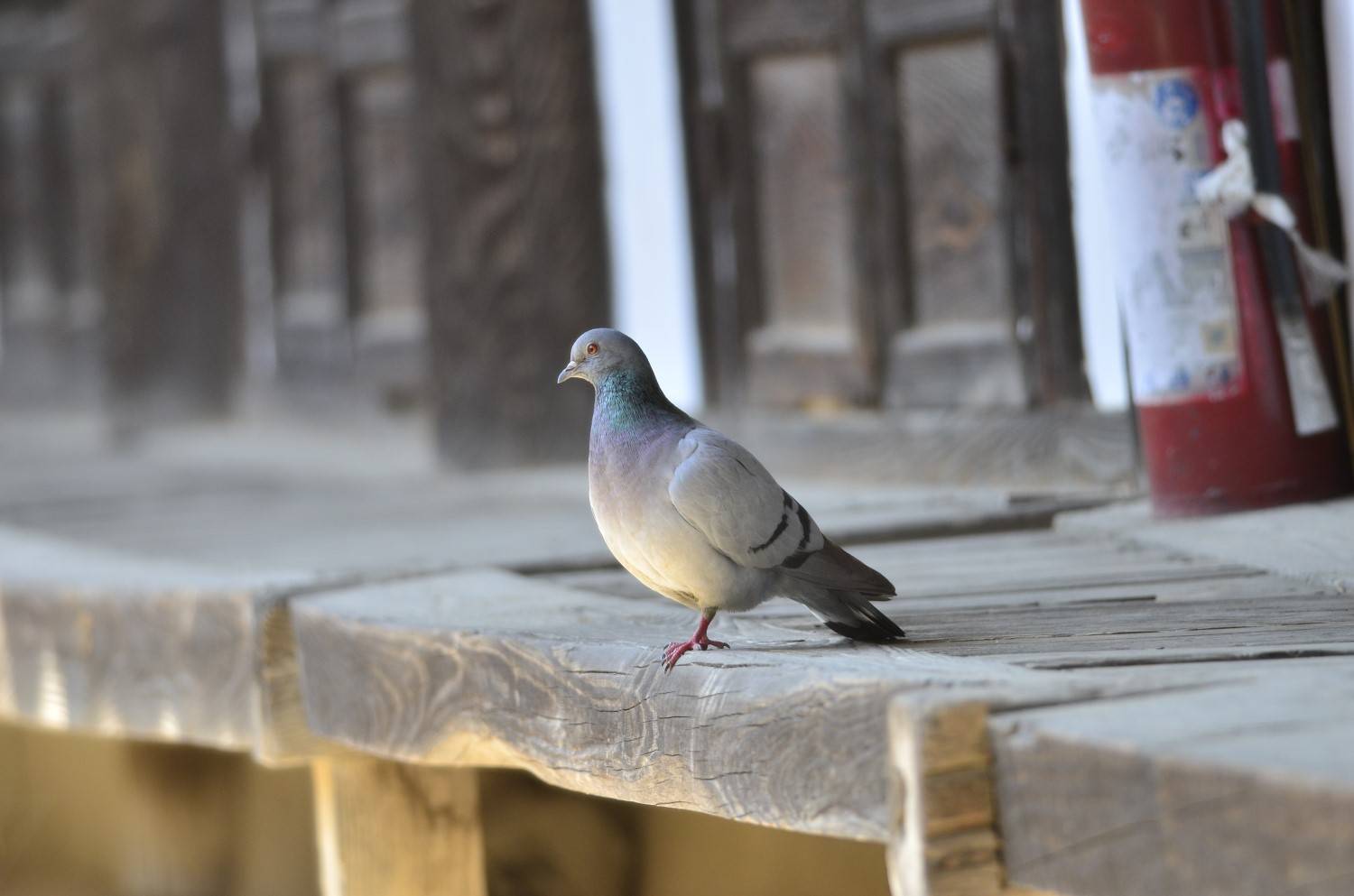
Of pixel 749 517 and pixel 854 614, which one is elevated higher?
pixel 749 517

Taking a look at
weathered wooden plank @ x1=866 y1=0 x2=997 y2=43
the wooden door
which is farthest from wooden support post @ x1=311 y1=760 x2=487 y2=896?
weathered wooden plank @ x1=866 y1=0 x2=997 y2=43

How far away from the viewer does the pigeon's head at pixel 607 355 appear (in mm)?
1626

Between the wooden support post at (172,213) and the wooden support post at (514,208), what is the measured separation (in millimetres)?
1618

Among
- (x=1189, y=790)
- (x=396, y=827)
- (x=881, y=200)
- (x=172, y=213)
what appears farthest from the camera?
(x=172, y=213)

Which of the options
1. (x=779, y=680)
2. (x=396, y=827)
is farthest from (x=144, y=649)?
(x=779, y=680)

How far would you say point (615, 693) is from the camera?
5.17 feet

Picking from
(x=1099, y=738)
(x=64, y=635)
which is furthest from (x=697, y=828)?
(x=1099, y=738)

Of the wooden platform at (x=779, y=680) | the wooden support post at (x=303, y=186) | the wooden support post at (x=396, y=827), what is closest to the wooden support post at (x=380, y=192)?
the wooden support post at (x=303, y=186)

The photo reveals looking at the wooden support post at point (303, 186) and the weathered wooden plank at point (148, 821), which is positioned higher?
the wooden support post at point (303, 186)

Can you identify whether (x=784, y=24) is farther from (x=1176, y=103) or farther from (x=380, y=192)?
(x=380, y=192)

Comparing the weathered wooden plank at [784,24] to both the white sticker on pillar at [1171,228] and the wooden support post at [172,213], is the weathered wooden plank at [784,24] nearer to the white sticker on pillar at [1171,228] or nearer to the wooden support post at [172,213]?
the white sticker on pillar at [1171,228]

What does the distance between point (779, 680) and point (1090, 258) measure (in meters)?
1.65

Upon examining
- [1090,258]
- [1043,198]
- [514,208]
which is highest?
[514,208]

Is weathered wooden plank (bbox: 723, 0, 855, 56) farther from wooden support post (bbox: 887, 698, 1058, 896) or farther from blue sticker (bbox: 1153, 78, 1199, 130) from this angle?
wooden support post (bbox: 887, 698, 1058, 896)
